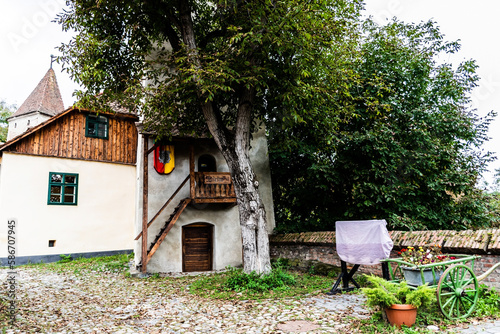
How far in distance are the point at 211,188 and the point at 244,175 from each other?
11.0 ft

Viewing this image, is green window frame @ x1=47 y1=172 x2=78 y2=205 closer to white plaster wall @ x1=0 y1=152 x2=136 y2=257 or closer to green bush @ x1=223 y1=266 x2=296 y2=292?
white plaster wall @ x1=0 y1=152 x2=136 y2=257

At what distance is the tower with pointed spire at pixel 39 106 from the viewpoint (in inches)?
884

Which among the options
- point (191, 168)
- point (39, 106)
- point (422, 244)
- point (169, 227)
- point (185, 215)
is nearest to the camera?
point (422, 244)

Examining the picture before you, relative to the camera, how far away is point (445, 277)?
5238 millimetres

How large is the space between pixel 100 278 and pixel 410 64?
13.1 meters

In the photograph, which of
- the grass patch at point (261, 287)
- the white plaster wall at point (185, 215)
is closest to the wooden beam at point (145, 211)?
the white plaster wall at point (185, 215)

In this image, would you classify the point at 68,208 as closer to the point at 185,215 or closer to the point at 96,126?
the point at 96,126

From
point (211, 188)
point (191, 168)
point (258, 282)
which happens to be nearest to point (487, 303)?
point (258, 282)

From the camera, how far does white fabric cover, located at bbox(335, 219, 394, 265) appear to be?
694 cm

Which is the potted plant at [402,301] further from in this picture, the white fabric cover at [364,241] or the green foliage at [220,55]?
the green foliage at [220,55]

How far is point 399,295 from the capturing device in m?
5.05

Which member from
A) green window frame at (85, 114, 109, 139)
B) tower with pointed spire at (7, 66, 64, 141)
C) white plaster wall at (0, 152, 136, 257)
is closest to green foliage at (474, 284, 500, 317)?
white plaster wall at (0, 152, 136, 257)

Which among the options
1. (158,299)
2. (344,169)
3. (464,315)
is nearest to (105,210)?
(158,299)

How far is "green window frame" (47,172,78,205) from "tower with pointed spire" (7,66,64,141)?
330 inches
